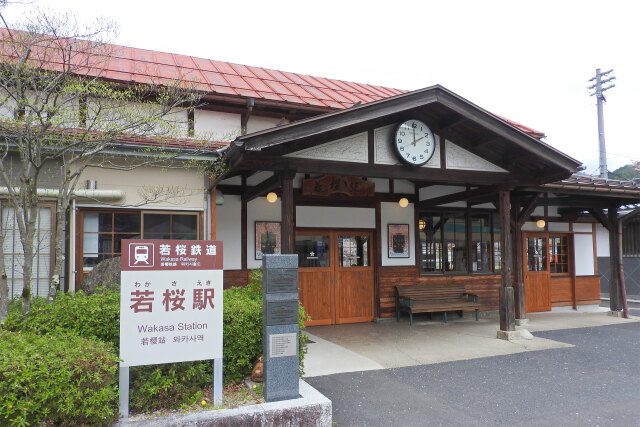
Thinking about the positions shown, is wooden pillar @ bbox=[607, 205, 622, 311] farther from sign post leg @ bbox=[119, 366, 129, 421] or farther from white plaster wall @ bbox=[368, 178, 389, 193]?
sign post leg @ bbox=[119, 366, 129, 421]

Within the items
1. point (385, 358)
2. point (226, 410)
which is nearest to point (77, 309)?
A: point (226, 410)

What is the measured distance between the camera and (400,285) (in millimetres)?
9562

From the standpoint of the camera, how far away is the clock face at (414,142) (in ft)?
22.4

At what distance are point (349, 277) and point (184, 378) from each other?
5535 millimetres

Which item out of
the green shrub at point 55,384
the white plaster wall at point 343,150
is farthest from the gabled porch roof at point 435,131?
the green shrub at point 55,384

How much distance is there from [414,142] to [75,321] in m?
5.10

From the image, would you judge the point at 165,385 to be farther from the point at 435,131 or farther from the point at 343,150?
the point at 435,131

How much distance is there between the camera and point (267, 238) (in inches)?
334

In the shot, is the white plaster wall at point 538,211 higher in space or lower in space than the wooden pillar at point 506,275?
higher

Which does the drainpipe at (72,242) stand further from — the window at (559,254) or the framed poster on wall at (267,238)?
the window at (559,254)

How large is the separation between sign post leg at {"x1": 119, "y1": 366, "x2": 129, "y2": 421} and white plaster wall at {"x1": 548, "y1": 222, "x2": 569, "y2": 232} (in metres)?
10.8

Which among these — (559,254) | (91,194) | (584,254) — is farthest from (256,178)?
(584,254)

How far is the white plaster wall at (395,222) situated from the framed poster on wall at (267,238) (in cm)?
233

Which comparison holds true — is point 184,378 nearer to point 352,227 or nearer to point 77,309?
point 77,309
